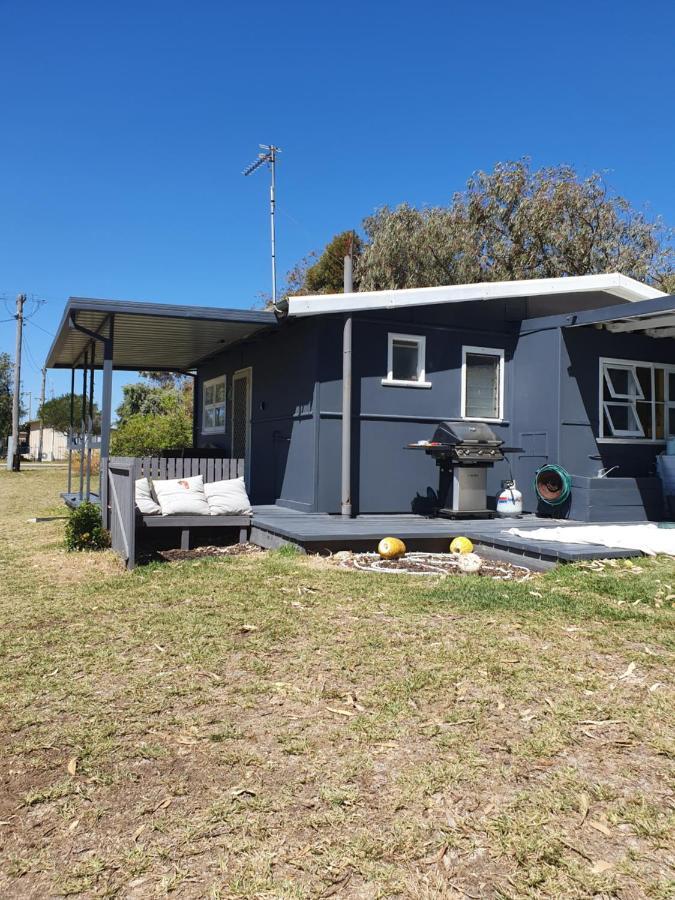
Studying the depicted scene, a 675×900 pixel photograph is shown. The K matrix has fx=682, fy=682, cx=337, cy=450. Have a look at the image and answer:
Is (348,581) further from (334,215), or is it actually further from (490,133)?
(334,215)

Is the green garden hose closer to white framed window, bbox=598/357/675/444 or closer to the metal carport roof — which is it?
white framed window, bbox=598/357/675/444

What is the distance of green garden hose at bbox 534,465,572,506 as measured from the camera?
9.16 m

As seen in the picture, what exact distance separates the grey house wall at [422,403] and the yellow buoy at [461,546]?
2110 millimetres

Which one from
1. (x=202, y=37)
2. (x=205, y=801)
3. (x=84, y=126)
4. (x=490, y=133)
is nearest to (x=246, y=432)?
(x=202, y=37)

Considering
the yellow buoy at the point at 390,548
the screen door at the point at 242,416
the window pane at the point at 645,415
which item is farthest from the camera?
the screen door at the point at 242,416

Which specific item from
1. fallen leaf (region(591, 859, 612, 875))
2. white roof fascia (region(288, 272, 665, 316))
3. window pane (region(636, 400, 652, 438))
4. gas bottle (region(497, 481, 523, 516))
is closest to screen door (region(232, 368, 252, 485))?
white roof fascia (region(288, 272, 665, 316))

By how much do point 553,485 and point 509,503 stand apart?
2.20ft

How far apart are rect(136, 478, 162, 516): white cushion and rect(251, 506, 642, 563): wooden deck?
1.16 metres

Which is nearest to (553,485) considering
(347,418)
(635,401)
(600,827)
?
(635,401)

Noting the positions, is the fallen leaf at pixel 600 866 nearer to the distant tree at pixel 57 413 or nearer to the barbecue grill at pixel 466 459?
the barbecue grill at pixel 466 459

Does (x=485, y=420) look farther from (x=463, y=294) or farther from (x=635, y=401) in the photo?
(x=635, y=401)

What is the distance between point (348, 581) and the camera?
A: 19.0 feet

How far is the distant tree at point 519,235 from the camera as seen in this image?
2555 centimetres

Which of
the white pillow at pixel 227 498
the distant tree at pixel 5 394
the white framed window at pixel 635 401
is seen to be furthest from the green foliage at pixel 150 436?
the distant tree at pixel 5 394
